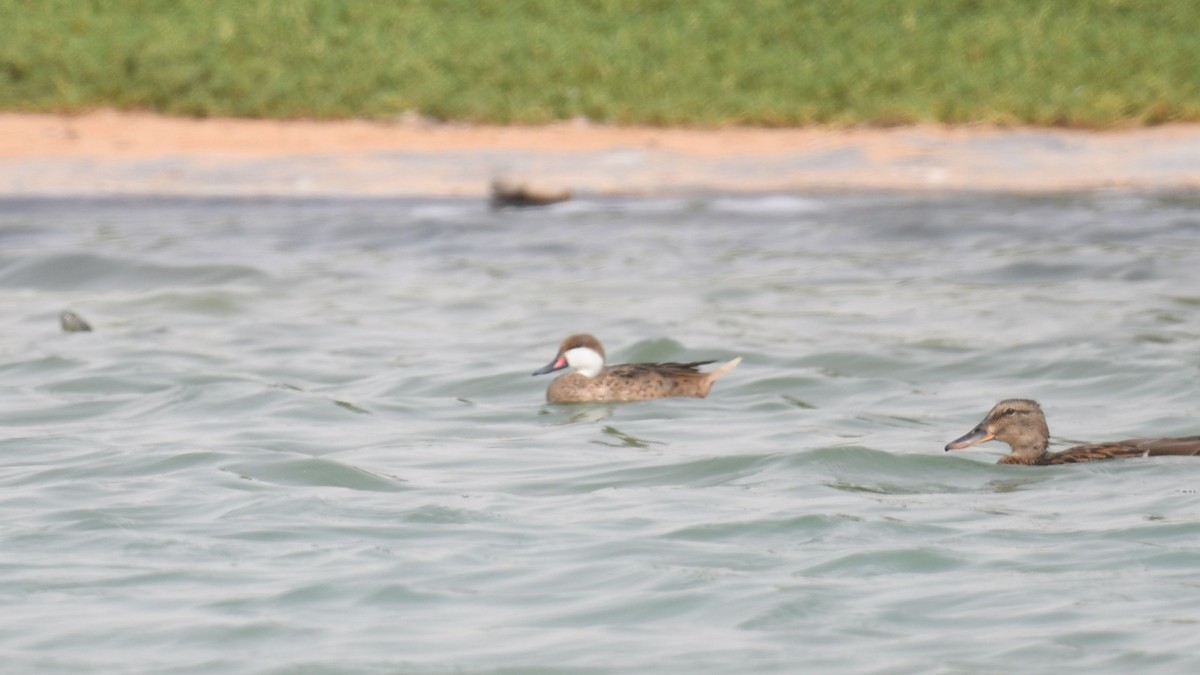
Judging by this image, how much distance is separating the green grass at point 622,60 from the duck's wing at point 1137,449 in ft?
37.8

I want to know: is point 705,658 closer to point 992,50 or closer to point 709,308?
point 709,308

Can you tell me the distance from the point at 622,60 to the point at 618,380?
11.9m

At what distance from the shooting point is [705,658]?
195 inches

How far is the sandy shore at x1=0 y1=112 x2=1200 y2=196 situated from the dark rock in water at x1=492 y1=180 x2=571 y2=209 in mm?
177

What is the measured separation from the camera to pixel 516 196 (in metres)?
16.6

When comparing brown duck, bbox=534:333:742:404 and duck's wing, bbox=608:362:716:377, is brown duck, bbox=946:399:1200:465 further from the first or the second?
brown duck, bbox=534:333:742:404

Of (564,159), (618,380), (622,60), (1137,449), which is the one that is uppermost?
(622,60)

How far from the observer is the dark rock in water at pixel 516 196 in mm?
16641

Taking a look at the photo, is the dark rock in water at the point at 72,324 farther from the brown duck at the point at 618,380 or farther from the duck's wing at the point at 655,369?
the duck's wing at the point at 655,369

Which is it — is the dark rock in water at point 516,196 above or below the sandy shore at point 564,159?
below

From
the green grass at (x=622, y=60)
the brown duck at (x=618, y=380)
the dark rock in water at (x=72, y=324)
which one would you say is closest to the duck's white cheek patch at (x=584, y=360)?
the brown duck at (x=618, y=380)

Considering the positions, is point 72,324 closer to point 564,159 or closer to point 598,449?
point 598,449

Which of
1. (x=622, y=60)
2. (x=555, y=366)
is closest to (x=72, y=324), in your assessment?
(x=555, y=366)

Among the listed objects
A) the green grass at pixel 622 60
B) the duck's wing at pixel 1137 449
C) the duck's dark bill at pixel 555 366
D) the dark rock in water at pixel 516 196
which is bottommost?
the duck's dark bill at pixel 555 366
